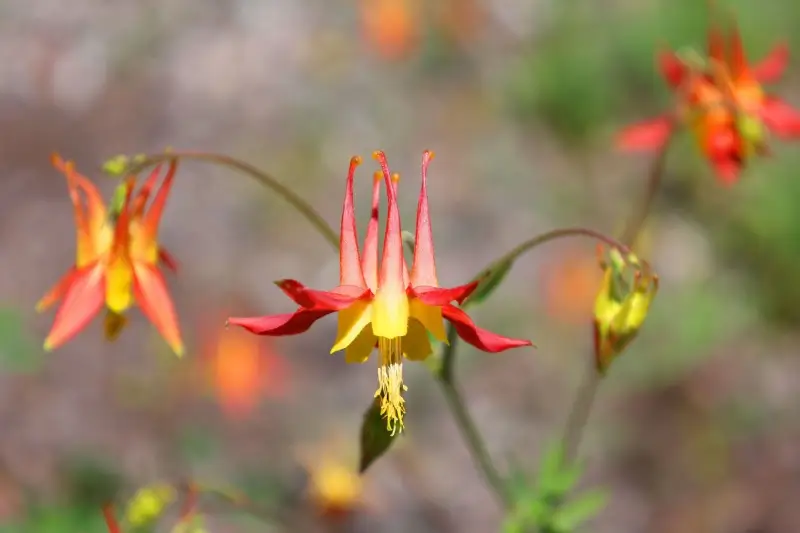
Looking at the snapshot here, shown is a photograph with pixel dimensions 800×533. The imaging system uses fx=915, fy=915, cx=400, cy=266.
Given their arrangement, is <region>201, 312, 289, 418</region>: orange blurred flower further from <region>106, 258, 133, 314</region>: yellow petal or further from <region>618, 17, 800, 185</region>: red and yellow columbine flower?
<region>106, 258, 133, 314</region>: yellow petal

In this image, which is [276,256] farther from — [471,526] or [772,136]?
[772,136]

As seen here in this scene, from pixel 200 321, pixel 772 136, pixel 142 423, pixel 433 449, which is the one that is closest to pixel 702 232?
pixel 772 136

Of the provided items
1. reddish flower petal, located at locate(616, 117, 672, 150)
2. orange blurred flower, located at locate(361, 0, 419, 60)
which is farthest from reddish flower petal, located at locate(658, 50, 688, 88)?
orange blurred flower, located at locate(361, 0, 419, 60)

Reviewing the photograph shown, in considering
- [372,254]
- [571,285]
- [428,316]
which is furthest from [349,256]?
[571,285]

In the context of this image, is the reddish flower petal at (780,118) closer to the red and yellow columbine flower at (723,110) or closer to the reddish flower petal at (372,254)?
the red and yellow columbine flower at (723,110)

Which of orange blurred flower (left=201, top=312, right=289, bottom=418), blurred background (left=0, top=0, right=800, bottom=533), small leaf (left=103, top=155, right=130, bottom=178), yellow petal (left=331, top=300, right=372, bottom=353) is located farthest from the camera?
orange blurred flower (left=201, top=312, right=289, bottom=418)

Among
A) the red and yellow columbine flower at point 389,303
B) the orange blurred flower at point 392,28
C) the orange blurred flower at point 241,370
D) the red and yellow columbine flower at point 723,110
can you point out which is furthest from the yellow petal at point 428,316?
the orange blurred flower at point 392,28

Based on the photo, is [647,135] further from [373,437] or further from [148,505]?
[148,505]
